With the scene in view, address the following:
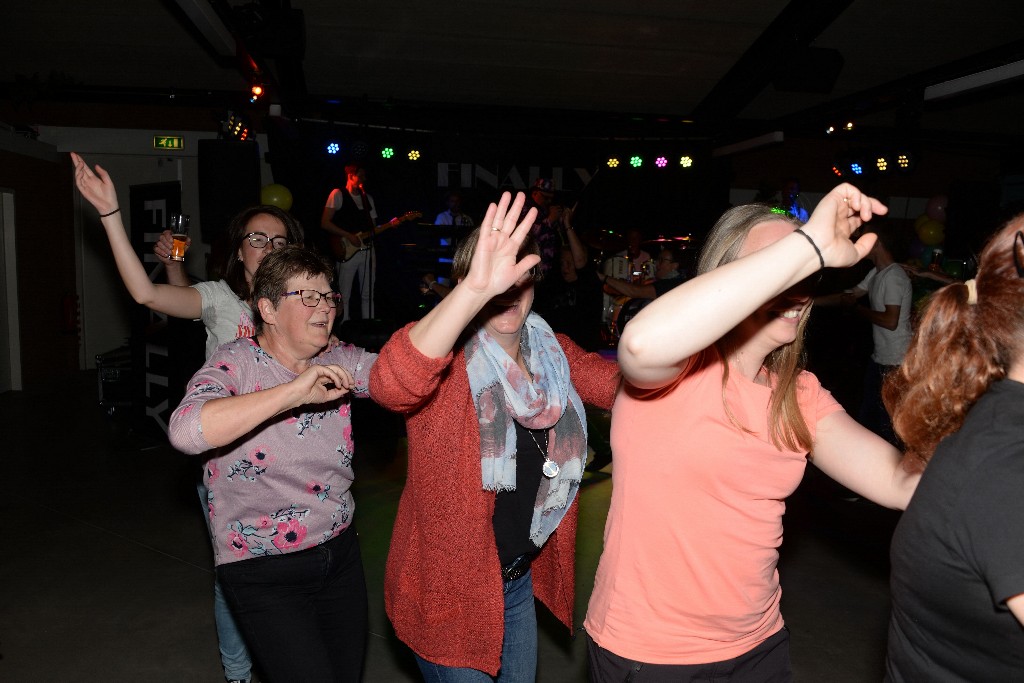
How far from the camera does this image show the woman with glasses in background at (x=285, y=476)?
5.74ft

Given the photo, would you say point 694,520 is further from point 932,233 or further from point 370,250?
point 932,233

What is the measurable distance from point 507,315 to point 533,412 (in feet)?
0.84

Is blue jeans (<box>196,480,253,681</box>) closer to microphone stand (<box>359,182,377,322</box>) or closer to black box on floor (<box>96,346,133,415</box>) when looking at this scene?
black box on floor (<box>96,346,133,415</box>)

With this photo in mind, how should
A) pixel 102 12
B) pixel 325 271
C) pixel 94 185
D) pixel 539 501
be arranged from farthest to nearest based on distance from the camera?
pixel 102 12, pixel 94 185, pixel 325 271, pixel 539 501

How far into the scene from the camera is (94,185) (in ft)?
8.08

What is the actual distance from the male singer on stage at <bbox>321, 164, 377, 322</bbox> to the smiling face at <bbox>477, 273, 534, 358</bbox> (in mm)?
7410

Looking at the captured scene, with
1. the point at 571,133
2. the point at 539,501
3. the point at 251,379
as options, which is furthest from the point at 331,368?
the point at 571,133

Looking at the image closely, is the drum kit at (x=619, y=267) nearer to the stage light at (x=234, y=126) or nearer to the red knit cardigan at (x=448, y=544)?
the stage light at (x=234, y=126)

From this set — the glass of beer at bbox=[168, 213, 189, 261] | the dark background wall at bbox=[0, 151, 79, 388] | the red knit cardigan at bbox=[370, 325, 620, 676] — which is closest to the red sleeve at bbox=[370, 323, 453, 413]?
the red knit cardigan at bbox=[370, 325, 620, 676]

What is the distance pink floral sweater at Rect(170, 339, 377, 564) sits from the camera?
187 centimetres

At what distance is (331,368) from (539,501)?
24.7 inches

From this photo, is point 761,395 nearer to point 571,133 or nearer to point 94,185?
point 94,185

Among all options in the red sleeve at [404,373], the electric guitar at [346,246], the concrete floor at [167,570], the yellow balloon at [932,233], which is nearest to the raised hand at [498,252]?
the red sleeve at [404,373]

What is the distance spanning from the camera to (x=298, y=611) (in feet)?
6.18
